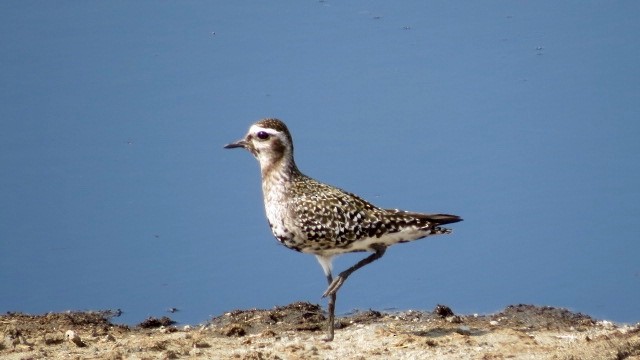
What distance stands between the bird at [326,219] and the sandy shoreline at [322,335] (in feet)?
2.13

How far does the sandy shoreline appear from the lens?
1188cm

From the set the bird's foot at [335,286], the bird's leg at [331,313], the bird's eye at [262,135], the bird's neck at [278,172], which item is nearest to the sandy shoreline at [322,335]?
the bird's leg at [331,313]

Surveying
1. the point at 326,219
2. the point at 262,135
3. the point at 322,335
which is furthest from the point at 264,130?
the point at 322,335

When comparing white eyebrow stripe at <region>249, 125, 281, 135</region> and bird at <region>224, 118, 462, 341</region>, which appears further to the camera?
white eyebrow stripe at <region>249, 125, 281, 135</region>

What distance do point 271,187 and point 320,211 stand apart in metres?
0.72

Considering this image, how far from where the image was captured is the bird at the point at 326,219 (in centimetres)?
1245

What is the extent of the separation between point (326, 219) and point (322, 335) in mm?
1339

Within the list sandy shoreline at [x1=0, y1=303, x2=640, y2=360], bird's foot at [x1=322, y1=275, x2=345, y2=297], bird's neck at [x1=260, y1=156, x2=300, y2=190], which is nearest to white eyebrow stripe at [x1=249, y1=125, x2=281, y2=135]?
bird's neck at [x1=260, y1=156, x2=300, y2=190]

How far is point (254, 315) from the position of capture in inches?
545

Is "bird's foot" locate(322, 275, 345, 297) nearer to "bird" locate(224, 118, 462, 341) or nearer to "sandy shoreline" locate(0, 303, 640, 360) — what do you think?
"bird" locate(224, 118, 462, 341)

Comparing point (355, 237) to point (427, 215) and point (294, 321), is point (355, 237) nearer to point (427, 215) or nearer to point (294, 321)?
point (427, 215)

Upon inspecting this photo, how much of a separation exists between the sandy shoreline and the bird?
25.6 inches

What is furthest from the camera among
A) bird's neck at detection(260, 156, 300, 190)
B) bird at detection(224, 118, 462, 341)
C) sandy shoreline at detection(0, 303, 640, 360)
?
bird's neck at detection(260, 156, 300, 190)

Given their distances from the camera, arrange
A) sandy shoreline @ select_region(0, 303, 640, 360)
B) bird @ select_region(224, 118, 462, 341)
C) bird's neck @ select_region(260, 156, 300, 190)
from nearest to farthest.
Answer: sandy shoreline @ select_region(0, 303, 640, 360), bird @ select_region(224, 118, 462, 341), bird's neck @ select_region(260, 156, 300, 190)
